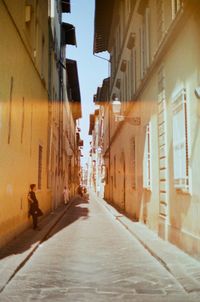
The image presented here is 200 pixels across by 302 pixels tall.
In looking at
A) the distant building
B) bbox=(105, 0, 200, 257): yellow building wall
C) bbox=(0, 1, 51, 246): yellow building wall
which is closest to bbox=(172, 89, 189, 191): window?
bbox=(105, 0, 200, 257): yellow building wall

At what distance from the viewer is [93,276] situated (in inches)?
264

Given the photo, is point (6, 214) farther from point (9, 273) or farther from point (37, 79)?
point (37, 79)

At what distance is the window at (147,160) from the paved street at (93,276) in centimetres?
311

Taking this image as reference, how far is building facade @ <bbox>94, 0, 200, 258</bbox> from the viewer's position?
8117mm

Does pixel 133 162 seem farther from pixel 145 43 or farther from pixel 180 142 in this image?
pixel 180 142

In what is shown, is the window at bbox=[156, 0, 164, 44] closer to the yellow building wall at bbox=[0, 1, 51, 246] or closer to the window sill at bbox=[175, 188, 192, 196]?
the yellow building wall at bbox=[0, 1, 51, 246]

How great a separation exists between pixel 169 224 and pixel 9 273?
15.6 ft

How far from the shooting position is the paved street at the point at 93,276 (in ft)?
18.1

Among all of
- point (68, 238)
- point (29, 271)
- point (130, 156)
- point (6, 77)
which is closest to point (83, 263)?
point (29, 271)


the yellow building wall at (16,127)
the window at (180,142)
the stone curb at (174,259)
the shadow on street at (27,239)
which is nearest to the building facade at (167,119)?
the window at (180,142)

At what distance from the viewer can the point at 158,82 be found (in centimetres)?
1139

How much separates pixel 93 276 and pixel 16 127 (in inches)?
216

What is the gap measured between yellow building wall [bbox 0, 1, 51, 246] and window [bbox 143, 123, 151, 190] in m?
3.82

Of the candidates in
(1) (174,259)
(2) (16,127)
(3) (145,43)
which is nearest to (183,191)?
(1) (174,259)
